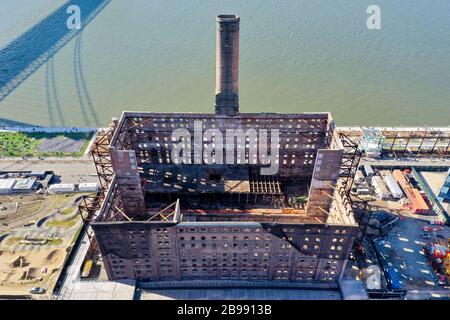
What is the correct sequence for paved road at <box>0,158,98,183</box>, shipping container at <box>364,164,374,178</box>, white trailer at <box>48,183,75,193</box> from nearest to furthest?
white trailer at <box>48,183,75,193</box> < shipping container at <box>364,164,374,178</box> < paved road at <box>0,158,98,183</box>

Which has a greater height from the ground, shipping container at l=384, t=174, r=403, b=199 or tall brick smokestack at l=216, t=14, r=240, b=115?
tall brick smokestack at l=216, t=14, r=240, b=115

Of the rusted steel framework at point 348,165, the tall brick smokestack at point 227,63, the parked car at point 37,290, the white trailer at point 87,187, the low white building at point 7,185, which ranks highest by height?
the tall brick smokestack at point 227,63

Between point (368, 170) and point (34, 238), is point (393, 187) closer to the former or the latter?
point (368, 170)

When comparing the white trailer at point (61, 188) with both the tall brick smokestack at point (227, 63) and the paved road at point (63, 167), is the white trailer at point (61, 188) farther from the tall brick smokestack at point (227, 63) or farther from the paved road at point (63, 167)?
the tall brick smokestack at point (227, 63)

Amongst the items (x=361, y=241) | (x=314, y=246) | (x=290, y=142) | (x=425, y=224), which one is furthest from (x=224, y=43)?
(x=425, y=224)

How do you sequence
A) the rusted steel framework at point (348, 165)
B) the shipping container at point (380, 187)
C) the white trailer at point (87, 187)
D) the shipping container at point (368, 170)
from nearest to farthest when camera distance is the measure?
the rusted steel framework at point (348, 165) < the shipping container at point (380, 187) < the white trailer at point (87, 187) < the shipping container at point (368, 170)

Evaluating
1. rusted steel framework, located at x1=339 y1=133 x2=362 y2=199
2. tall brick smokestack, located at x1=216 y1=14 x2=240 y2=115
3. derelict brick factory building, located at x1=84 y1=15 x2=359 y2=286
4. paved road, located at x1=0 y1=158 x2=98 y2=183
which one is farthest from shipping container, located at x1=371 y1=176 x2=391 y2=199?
paved road, located at x1=0 y1=158 x2=98 y2=183

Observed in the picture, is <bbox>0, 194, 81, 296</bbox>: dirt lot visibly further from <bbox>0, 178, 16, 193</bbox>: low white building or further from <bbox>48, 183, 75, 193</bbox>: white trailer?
<bbox>0, 178, 16, 193</bbox>: low white building

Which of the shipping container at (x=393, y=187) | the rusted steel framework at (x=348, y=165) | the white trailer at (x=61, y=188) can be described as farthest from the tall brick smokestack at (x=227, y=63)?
the shipping container at (x=393, y=187)
